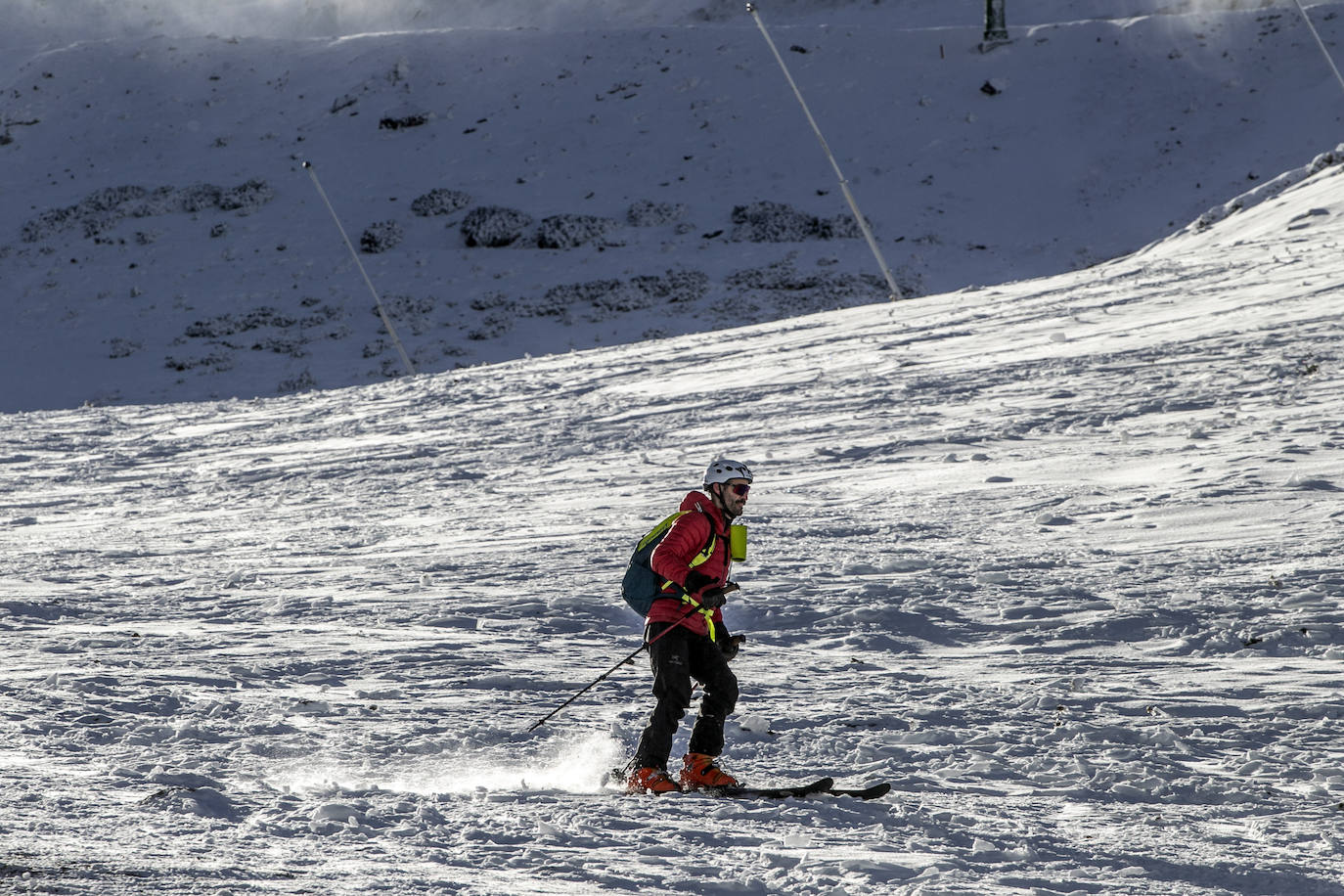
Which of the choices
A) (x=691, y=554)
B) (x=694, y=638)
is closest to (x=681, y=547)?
(x=691, y=554)

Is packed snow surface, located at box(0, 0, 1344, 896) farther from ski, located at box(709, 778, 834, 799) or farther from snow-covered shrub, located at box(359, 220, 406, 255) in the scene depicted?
snow-covered shrub, located at box(359, 220, 406, 255)

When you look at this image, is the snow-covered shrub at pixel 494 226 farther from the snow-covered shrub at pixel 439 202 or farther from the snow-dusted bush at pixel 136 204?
the snow-dusted bush at pixel 136 204

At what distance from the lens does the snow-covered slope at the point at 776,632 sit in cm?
487

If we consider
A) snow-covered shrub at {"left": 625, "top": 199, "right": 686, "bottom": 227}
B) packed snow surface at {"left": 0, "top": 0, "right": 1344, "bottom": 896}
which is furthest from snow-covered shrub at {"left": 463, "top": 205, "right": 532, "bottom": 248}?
packed snow surface at {"left": 0, "top": 0, "right": 1344, "bottom": 896}

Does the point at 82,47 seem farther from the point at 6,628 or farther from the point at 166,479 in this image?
the point at 6,628

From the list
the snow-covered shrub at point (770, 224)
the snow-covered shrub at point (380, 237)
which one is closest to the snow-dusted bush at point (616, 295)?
the snow-covered shrub at point (770, 224)

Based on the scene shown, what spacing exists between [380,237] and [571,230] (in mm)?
6113

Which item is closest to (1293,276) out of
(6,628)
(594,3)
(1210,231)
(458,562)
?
(1210,231)

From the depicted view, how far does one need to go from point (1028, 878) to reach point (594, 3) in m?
72.0

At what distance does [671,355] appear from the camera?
2067 cm

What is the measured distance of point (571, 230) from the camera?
1496 inches

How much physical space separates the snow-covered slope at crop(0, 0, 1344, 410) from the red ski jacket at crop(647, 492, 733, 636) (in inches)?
949

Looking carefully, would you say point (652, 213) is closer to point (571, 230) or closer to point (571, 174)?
point (571, 230)

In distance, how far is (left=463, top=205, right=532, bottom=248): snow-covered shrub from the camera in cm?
3816
